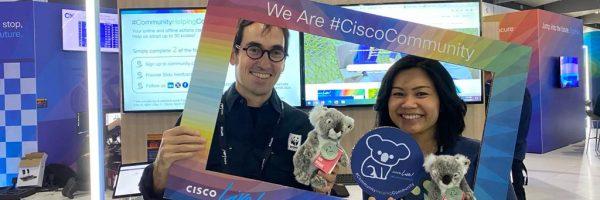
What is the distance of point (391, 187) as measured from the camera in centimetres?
110

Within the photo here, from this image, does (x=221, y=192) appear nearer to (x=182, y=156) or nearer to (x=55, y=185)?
(x=182, y=156)

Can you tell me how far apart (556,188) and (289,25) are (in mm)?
4848

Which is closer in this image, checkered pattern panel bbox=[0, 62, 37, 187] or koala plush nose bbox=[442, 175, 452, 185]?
koala plush nose bbox=[442, 175, 452, 185]

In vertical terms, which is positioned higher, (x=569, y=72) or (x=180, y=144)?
(x=569, y=72)

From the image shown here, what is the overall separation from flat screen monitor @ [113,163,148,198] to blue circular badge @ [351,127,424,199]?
75.4 inches

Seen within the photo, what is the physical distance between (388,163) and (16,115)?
16.5 ft

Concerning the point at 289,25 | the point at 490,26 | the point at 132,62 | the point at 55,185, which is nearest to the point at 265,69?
the point at 289,25

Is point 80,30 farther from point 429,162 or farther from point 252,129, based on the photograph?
point 429,162

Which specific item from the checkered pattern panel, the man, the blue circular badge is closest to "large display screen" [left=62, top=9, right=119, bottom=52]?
the checkered pattern panel

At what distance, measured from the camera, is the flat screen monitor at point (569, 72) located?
7871 millimetres

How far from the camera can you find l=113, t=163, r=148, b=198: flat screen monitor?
270cm

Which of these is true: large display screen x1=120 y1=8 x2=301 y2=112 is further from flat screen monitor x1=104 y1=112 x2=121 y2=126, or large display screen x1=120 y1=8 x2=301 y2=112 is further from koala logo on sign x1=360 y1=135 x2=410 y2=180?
flat screen monitor x1=104 y1=112 x2=121 y2=126

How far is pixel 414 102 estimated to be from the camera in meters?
1.12

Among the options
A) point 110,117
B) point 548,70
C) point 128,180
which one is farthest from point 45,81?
point 548,70
